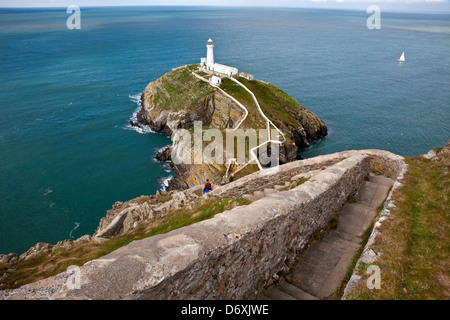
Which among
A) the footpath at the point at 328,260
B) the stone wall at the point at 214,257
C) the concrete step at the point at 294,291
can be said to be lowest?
the concrete step at the point at 294,291

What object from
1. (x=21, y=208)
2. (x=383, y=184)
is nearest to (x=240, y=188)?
(x=383, y=184)

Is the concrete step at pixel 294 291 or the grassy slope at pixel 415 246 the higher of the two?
the grassy slope at pixel 415 246

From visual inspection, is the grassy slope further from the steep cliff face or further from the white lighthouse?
the white lighthouse

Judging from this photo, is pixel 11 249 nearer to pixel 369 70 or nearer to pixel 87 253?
pixel 87 253

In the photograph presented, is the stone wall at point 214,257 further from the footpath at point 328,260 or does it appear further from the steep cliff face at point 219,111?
the steep cliff face at point 219,111

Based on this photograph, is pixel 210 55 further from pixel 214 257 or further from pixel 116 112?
pixel 214 257

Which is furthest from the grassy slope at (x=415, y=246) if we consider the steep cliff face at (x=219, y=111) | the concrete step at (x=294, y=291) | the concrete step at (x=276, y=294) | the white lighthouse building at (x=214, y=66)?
the white lighthouse building at (x=214, y=66)
